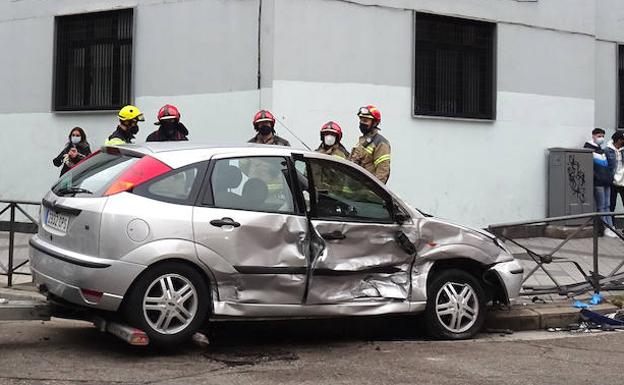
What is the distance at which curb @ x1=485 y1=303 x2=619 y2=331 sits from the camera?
684 cm

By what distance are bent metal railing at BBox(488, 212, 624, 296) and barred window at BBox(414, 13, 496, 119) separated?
14.3 ft

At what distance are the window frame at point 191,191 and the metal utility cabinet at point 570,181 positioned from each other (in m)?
8.49

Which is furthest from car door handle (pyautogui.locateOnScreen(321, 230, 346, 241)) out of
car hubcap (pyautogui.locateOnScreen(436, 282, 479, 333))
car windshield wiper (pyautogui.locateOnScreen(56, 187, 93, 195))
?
car windshield wiper (pyautogui.locateOnScreen(56, 187, 93, 195))

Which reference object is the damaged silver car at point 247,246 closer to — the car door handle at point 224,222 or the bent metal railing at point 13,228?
the car door handle at point 224,222

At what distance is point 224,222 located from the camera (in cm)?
537

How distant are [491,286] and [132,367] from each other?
3132 millimetres

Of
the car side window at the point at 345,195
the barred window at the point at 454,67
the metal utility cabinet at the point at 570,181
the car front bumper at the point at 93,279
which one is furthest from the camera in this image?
the metal utility cabinet at the point at 570,181

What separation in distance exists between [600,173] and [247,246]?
29.7 ft

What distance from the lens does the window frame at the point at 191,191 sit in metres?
5.25

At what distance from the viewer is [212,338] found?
610 centimetres

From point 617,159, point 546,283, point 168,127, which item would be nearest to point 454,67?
point 617,159

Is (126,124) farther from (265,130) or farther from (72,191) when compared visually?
(72,191)

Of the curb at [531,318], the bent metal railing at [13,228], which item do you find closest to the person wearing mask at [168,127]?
the bent metal railing at [13,228]

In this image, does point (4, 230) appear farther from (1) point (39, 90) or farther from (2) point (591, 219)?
(2) point (591, 219)
